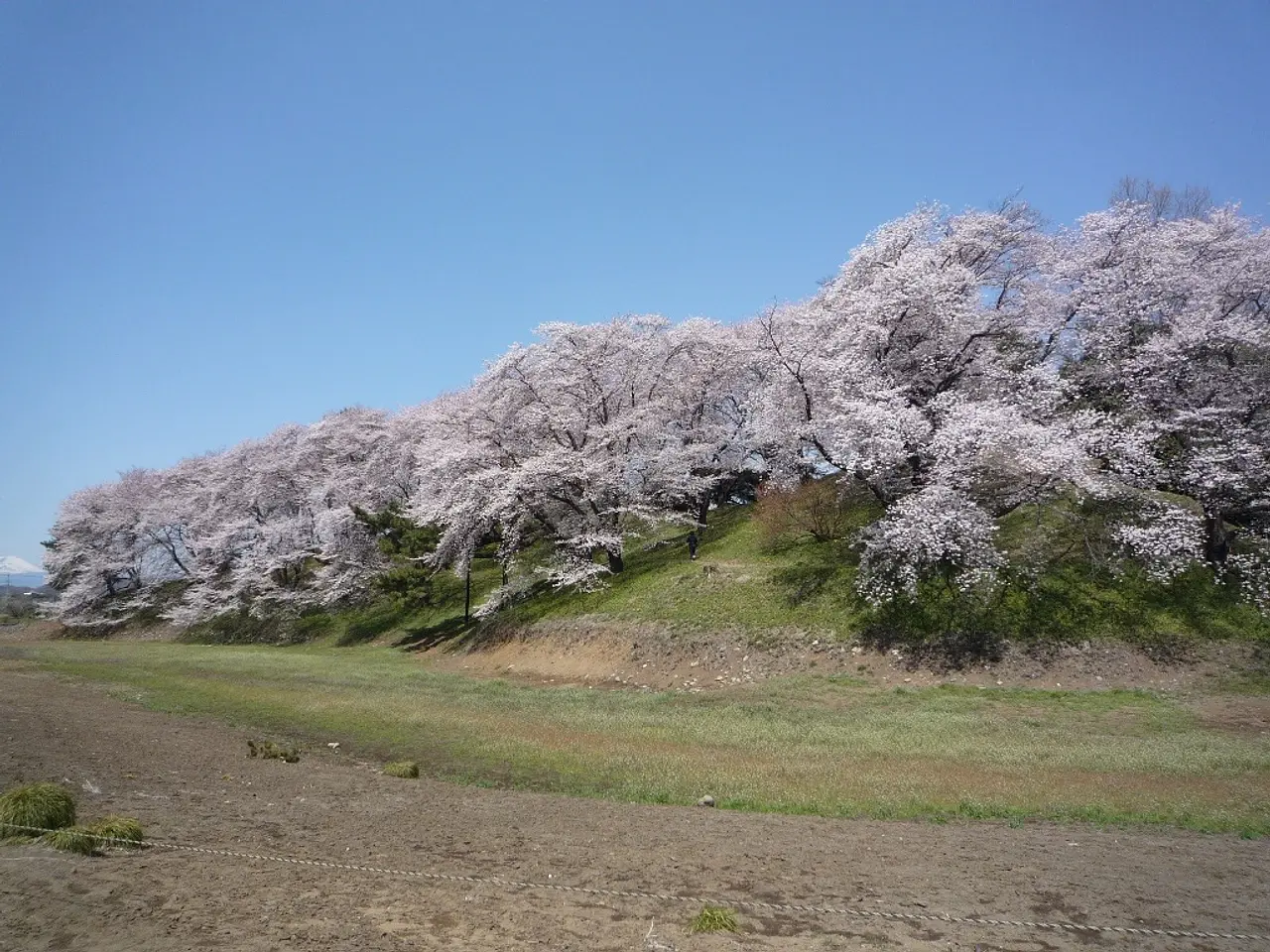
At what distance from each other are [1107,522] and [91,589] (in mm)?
71034

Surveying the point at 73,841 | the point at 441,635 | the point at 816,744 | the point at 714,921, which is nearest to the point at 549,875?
the point at 714,921

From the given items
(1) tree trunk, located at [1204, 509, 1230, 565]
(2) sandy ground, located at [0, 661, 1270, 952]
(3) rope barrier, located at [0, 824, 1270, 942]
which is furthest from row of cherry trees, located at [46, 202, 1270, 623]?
(3) rope barrier, located at [0, 824, 1270, 942]

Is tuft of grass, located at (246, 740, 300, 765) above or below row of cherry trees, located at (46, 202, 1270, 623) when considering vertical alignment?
below

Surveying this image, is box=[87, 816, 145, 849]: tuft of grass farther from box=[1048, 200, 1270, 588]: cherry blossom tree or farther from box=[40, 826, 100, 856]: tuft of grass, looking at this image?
box=[1048, 200, 1270, 588]: cherry blossom tree

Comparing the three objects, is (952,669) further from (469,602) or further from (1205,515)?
(469,602)

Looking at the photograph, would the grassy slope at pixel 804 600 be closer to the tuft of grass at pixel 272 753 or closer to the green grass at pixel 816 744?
the green grass at pixel 816 744

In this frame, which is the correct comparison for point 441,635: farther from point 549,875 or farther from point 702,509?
point 549,875

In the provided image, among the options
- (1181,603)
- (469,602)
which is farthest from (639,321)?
(1181,603)

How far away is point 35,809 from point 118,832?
109 centimetres

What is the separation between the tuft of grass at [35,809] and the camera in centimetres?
837

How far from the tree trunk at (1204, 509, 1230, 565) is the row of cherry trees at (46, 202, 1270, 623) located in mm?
56

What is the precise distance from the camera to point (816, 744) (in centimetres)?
1616

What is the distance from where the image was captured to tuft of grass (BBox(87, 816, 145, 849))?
8227 millimetres

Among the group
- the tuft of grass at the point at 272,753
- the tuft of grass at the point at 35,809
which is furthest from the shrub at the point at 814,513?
the tuft of grass at the point at 35,809
